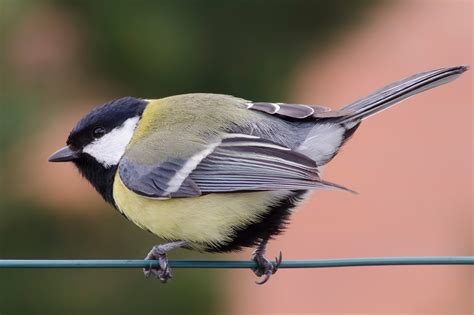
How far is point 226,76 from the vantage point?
4.02 m

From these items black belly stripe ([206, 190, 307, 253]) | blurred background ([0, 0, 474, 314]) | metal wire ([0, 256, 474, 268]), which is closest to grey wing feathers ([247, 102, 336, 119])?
black belly stripe ([206, 190, 307, 253])

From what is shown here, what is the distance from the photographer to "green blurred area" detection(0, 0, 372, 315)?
12.1ft

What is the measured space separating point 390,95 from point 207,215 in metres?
0.73

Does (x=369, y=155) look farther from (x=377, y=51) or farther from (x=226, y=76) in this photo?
(x=226, y=76)

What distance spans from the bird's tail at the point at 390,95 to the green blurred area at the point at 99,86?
1.29 metres

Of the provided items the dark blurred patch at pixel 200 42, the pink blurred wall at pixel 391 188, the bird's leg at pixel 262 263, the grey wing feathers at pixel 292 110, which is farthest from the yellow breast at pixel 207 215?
the pink blurred wall at pixel 391 188

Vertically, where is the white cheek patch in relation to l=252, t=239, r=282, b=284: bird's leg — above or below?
above

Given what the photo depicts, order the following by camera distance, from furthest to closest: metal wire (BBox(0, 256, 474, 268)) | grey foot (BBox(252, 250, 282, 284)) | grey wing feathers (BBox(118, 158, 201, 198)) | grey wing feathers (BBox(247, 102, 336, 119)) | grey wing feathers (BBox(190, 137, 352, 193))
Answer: grey wing feathers (BBox(247, 102, 336, 119))
grey foot (BBox(252, 250, 282, 284))
grey wing feathers (BBox(118, 158, 201, 198))
grey wing feathers (BBox(190, 137, 352, 193))
metal wire (BBox(0, 256, 474, 268))

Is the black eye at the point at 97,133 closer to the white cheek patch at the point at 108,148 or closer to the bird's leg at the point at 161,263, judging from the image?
the white cheek patch at the point at 108,148

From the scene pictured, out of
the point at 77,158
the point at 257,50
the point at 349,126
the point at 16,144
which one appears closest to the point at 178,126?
the point at 77,158

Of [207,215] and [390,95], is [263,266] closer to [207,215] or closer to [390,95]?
[207,215]

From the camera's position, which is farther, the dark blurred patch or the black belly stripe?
the dark blurred patch

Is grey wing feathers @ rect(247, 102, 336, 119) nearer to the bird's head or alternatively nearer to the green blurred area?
the bird's head

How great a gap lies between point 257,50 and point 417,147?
15.0 ft
